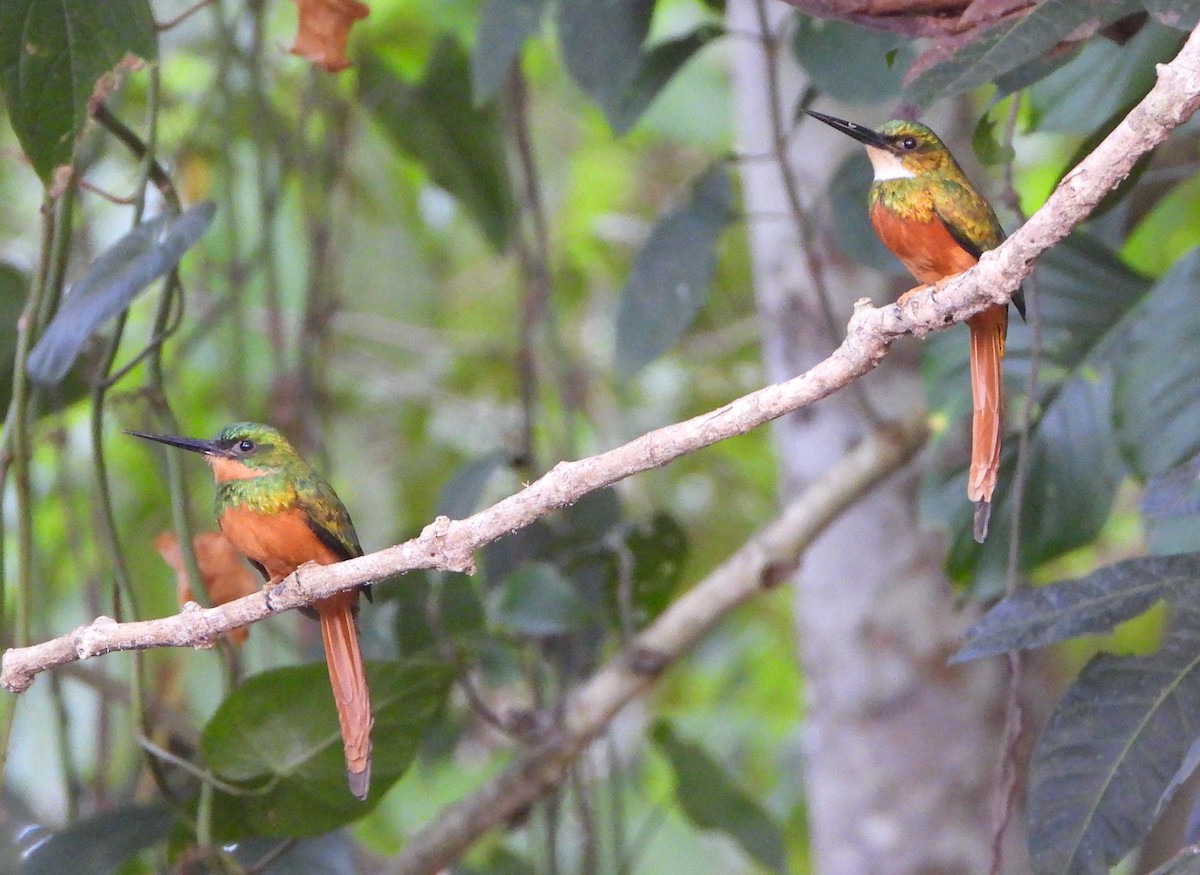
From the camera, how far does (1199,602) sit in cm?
126

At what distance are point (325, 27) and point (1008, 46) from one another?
0.76 m

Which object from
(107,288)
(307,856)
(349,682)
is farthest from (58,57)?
(307,856)

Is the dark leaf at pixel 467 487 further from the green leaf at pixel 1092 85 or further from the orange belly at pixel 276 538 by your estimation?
the green leaf at pixel 1092 85

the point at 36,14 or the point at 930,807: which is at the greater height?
the point at 36,14

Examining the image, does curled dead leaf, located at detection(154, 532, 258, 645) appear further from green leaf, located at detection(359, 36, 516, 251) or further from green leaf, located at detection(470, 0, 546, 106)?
green leaf, located at detection(359, 36, 516, 251)

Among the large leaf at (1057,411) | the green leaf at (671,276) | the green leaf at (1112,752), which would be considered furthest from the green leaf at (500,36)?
the green leaf at (1112,752)

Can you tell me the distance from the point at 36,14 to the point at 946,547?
1.70m

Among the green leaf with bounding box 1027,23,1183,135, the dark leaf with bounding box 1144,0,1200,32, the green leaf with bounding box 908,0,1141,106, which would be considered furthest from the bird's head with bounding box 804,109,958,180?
the green leaf with bounding box 1027,23,1183,135

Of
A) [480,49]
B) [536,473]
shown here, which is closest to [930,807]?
[536,473]

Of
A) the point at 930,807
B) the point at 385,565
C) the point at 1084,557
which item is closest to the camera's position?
the point at 385,565

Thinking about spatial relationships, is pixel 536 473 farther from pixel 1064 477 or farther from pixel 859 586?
pixel 1064 477

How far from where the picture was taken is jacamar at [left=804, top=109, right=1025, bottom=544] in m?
1.21

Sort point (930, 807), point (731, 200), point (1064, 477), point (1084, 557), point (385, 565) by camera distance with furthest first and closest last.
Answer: point (1084, 557)
point (930, 807)
point (731, 200)
point (1064, 477)
point (385, 565)

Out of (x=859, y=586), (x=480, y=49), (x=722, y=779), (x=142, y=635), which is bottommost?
(x=722, y=779)
